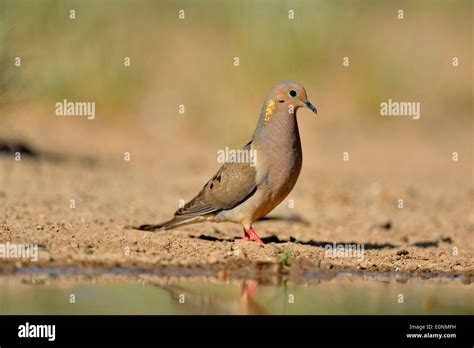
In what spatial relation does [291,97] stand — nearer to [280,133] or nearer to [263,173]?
[280,133]

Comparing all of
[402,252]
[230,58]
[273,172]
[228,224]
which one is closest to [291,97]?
[273,172]

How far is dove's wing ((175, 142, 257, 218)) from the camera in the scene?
873 cm

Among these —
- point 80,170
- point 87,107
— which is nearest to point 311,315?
point 80,170

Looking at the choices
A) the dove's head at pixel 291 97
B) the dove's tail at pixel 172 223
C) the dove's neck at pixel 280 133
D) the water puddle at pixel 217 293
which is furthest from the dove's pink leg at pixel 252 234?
the dove's head at pixel 291 97

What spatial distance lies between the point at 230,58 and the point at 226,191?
493 inches

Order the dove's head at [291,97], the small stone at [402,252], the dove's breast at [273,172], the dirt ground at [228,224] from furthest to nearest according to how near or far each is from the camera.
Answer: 1. the small stone at [402,252]
2. the dove's head at [291,97]
3. the dove's breast at [273,172]
4. the dirt ground at [228,224]

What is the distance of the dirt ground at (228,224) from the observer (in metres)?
8.37

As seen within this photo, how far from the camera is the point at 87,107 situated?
1862cm

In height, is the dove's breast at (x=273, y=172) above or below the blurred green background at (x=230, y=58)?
below

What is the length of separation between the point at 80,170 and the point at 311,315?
24.9ft

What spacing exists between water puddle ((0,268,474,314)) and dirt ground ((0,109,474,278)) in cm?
23

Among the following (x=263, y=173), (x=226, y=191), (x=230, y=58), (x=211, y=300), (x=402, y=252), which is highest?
(x=230, y=58)

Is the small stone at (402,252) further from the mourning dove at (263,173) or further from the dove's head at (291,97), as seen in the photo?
the dove's head at (291,97)

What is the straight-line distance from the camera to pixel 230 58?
21109 mm
